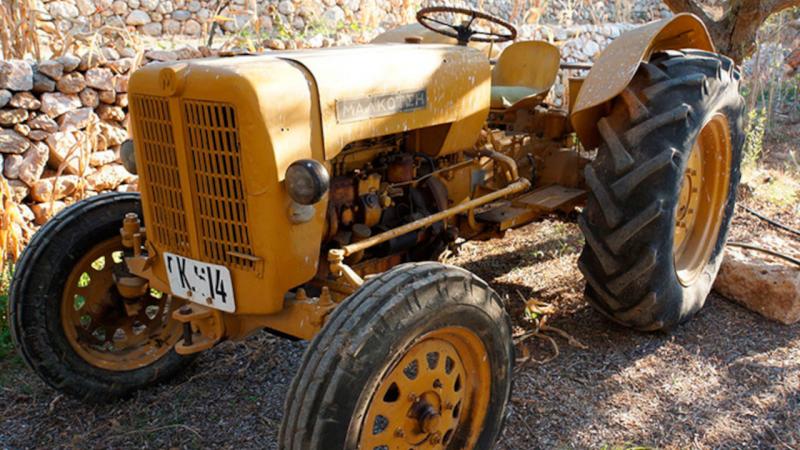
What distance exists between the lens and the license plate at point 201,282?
2594mm

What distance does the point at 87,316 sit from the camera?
135 inches

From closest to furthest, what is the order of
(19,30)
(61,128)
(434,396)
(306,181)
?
(306,181), (434,396), (61,128), (19,30)

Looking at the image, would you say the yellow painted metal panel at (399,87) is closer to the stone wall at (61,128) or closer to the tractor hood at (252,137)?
the tractor hood at (252,137)

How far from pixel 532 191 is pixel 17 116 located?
143 inches

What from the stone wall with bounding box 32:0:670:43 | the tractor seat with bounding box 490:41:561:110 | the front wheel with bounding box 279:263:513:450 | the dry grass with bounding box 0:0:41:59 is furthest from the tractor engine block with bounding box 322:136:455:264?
the stone wall with bounding box 32:0:670:43

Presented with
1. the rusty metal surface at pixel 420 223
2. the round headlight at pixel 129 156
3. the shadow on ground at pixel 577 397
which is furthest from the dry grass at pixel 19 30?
the rusty metal surface at pixel 420 223

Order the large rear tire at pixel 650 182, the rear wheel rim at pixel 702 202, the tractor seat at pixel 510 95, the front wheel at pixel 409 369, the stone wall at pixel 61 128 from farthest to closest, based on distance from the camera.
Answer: the stone wall at pixel 61 128 < the tractor seat at pixel 510 95 < the rear wheel rim at pixel 702 202 < the large rear tire at pixel 650 182 < the front wheel at pixel 409 369

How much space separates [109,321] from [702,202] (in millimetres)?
3145

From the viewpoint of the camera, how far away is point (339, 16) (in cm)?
1109

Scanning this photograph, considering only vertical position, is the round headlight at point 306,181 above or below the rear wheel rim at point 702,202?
above

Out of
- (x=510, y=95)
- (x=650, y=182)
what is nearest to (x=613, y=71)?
(x=650, y=182)

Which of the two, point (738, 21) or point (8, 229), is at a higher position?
point (738, 21)

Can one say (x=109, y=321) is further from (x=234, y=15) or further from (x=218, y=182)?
(x=234, y=15)

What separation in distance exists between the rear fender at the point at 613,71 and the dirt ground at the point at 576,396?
1081mm
